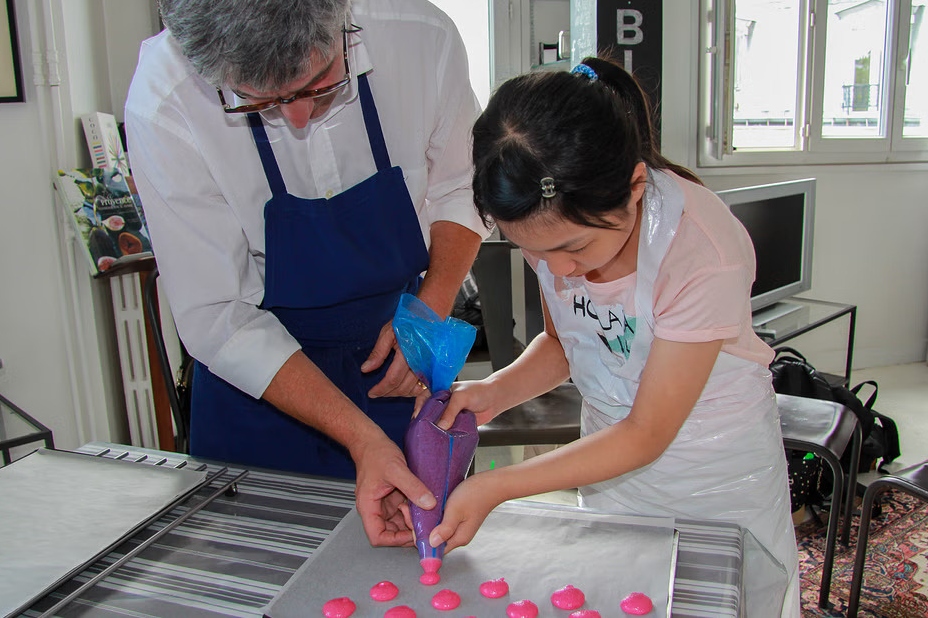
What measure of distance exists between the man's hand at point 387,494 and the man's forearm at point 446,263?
Result: 12.9 inches

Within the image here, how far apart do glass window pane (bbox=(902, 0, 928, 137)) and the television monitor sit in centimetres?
101

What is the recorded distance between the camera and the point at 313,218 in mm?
1052

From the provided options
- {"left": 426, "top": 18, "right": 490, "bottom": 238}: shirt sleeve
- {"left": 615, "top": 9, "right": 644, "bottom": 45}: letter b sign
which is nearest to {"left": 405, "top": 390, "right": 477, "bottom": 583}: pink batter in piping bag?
{"left": 426, "top": 18, "right": 490, "bottom": 238}: shirt sleeve

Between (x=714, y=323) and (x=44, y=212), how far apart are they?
1978 mm

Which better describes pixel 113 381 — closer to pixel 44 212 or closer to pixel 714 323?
pixel 44 212

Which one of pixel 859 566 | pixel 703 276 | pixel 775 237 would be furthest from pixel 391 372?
pixel 775 237

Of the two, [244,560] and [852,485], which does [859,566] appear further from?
[244,560]

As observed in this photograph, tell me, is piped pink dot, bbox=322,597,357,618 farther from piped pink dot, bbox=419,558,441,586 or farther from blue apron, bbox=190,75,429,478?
blue apron, bbox=190,75,429,478

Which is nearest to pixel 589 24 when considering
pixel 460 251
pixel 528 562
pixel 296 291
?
pixel 460 251

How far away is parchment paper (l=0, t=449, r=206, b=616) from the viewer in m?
0.71

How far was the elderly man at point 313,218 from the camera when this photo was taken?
955mm

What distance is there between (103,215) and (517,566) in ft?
6.12

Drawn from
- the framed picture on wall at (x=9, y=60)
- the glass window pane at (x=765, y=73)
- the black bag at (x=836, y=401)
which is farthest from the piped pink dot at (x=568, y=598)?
the glass window pane at (x=765, y=73)

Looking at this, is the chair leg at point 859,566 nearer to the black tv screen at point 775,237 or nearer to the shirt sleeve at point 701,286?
the shirt sleeve at point 701,286
